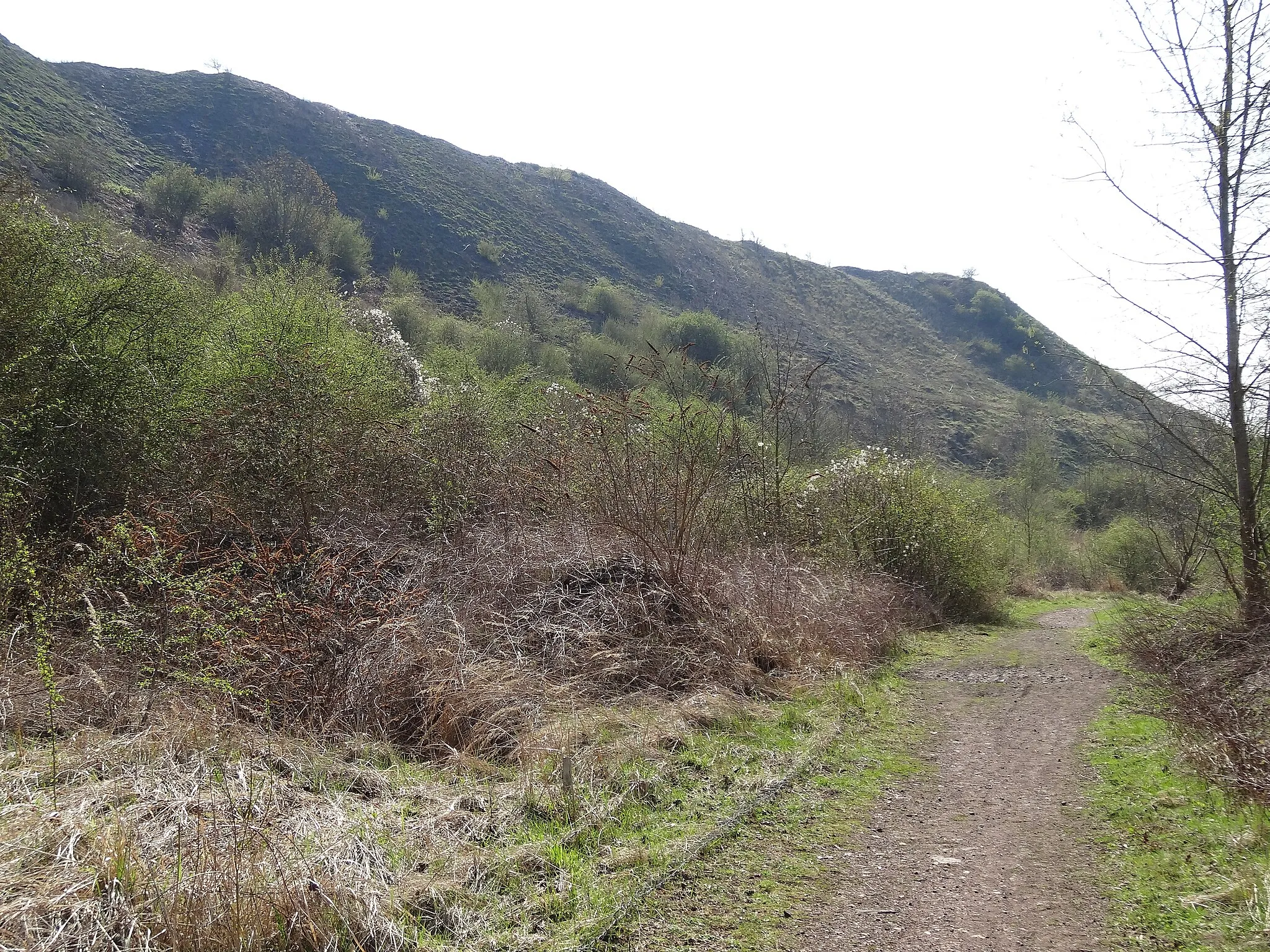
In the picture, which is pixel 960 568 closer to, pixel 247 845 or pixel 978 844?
pixel 978 844

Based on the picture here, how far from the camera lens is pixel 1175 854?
426 cm

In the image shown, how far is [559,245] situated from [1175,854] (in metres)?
56.2

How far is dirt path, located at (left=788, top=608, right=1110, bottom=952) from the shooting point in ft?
11.9

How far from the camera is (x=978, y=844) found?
15.3ft

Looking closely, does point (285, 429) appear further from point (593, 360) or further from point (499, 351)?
point (593, 360)

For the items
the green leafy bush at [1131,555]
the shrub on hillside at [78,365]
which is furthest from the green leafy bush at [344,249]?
the green leafy bush at [1131,555]

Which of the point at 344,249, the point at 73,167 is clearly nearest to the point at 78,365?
the point at 73,167

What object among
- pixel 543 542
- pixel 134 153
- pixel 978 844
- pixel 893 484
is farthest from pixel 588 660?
pixel 134 153

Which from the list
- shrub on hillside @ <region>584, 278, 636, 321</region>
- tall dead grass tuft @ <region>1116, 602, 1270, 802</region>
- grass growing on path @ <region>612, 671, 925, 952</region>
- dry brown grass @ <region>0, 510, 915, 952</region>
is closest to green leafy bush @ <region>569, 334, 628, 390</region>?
shrub on hillside @ <region>584, 278, 636, 321</region>

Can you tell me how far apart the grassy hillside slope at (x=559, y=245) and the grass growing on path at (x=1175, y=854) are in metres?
35.8

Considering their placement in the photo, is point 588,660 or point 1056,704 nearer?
point 588,660

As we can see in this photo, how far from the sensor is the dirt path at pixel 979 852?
3.63m

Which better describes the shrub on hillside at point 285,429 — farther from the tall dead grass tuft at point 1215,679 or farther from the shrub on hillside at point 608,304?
the shrub on hillside at point 608,304

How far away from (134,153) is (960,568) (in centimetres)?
4688
